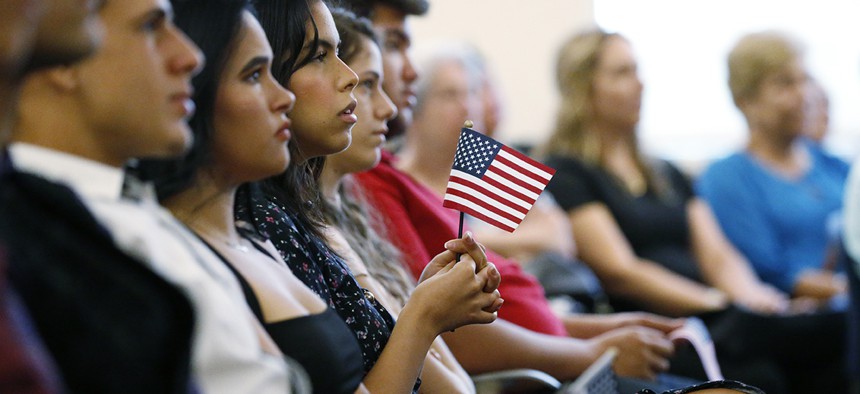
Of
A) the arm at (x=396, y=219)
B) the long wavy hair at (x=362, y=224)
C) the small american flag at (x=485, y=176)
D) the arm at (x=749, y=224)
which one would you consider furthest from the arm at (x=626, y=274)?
the small american flag at (x=485, y=176)

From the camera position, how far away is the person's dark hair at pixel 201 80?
145cm

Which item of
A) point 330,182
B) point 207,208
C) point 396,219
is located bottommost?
point 396,219

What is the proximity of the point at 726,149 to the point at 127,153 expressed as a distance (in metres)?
5.04

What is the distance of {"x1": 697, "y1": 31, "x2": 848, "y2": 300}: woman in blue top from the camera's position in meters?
4.20

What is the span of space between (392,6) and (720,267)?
1831mm

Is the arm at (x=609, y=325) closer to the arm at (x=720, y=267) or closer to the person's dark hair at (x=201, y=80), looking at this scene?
the arm at (x=720, y=267)

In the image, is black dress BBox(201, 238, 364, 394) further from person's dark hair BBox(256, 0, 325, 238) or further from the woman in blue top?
the woman in blue top

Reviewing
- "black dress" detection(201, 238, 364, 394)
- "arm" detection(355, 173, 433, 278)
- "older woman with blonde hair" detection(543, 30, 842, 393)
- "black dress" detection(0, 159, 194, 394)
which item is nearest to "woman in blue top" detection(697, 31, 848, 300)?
"older woman with blonde hair" detection(543, 30, 842, 393)

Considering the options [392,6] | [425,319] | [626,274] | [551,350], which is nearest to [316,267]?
[425,319]

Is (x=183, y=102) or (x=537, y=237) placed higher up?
(x=183, y=102)

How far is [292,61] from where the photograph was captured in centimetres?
179

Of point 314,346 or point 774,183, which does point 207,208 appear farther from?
point 774,183

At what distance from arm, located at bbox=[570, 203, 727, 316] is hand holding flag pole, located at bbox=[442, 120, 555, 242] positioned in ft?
5.81

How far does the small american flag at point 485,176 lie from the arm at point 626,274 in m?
1.77
